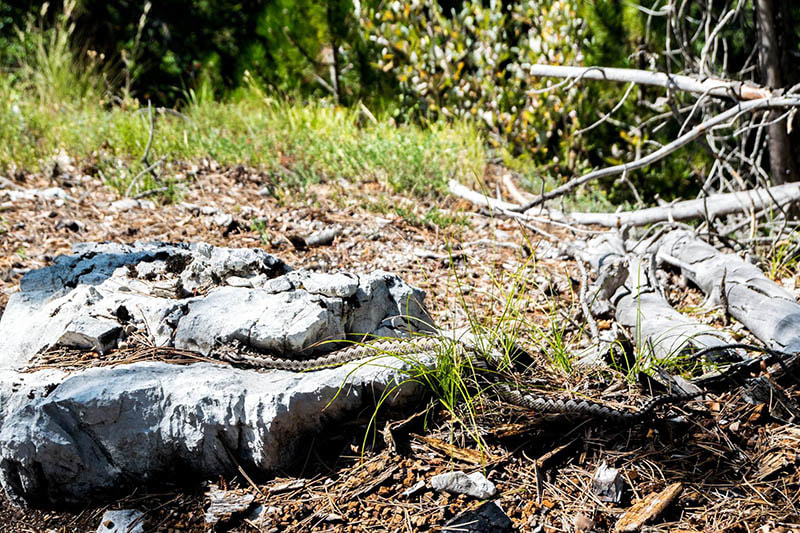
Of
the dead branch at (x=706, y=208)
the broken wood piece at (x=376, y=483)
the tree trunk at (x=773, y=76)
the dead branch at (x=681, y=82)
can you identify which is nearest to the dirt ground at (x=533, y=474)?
the broken wood piece at (x=376, y=483)

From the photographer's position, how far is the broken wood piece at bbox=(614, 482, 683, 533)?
1706 millimetres

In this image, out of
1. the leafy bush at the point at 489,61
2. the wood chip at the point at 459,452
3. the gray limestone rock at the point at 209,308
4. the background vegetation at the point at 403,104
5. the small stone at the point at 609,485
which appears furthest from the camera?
the leafy bush at the point at 489,61

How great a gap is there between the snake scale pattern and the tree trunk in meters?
2.83

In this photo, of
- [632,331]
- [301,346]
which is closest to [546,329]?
[632,331]

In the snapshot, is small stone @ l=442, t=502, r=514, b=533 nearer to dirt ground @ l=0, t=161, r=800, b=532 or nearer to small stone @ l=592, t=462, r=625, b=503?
dirt ground @ l=0, t=161, r=800, b=532

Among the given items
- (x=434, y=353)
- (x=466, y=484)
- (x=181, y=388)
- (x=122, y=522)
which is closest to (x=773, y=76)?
(x=434, y=353)

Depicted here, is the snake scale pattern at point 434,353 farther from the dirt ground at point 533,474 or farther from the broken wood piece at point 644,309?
the broken wood piece at point 644,309

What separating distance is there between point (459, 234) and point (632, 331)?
5.12 feet

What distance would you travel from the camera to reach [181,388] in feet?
6.72

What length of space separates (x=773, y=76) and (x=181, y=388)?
4.01 m

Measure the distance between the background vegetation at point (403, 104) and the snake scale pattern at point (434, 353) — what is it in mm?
2171

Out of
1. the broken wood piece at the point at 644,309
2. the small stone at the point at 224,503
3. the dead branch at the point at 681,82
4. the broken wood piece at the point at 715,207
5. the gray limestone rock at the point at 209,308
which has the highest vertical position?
the dead branch at the point at 681,82

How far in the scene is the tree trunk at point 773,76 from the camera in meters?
4.01

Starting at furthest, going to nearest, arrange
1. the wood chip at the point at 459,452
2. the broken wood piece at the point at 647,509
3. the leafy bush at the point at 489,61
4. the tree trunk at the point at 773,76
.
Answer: the leafy bush at the point at 489,61, the tree trunk at the point at 773,76, the wood chip at the point at 459,452, the broken wood piece at the point at 647,509
